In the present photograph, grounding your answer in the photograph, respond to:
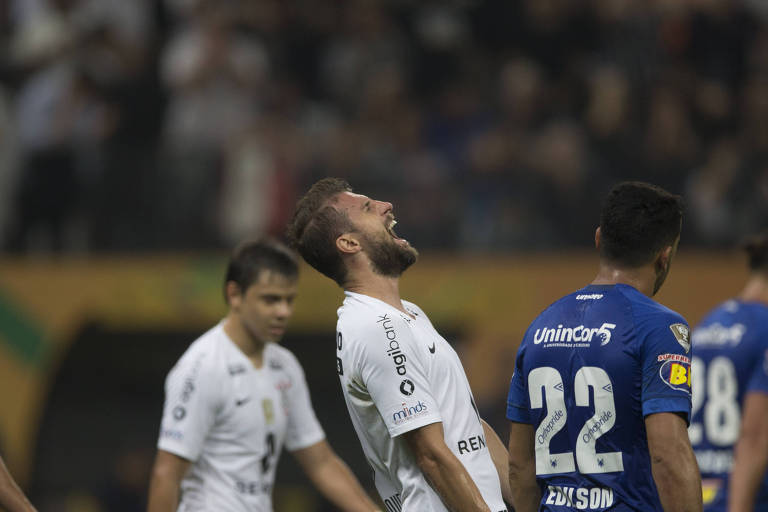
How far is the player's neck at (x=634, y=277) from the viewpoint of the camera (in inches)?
173

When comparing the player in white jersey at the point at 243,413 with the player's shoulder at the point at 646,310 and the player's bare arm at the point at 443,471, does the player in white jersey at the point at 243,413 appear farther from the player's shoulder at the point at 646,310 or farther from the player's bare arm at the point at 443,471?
the player's shoulder at the point at 646,310

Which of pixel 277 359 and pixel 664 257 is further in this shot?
pixel 277 359

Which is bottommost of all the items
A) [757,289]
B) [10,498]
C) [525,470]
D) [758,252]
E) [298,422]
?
[10,498]

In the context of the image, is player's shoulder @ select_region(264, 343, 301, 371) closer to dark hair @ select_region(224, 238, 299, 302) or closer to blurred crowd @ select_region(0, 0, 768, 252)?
dark hair @ select_region(224, 238, 299, 302)

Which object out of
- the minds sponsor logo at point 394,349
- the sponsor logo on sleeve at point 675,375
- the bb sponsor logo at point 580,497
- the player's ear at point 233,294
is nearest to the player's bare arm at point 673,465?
the sponsor logo on sleeve at point 675,375

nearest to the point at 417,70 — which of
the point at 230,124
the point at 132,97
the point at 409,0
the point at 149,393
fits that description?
the point at 409,0

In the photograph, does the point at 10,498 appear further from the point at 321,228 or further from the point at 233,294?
the point at 233,294

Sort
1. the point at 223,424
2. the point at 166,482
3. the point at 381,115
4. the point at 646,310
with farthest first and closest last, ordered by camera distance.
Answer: the point at 381,115, the point at 223,424, the point at 166,482, the point at 646,310

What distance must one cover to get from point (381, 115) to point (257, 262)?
570 centimetres

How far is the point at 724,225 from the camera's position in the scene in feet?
34.4

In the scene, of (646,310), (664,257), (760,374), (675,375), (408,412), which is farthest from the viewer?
(760,374)

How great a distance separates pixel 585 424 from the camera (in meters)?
4.28

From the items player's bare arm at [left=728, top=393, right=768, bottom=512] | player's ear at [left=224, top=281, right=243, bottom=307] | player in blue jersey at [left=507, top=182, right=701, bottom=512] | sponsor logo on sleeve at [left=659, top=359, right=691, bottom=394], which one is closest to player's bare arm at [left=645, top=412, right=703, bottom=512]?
player in blue jersey at [left=507, top=182, right=701, bottom=512]

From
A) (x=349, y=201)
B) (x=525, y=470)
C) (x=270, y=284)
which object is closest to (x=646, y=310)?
(x=525, y=470)
